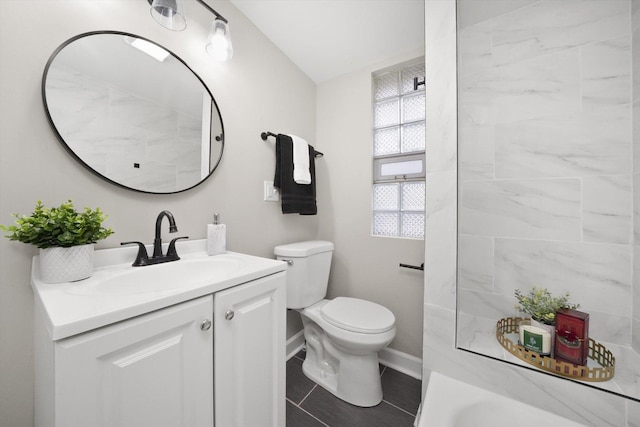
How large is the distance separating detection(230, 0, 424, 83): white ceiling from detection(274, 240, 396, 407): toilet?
137 cm

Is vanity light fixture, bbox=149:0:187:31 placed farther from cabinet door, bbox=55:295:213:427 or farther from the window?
the window

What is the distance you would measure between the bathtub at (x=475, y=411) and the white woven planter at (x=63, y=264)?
1176 millimetres

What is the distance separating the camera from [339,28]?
56.1 inches

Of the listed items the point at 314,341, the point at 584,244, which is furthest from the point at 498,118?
the point at 314,341

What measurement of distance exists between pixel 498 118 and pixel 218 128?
1488 mm

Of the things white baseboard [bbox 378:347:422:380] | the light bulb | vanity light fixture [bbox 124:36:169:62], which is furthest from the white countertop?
white baseboard [bbox 378:347:422:380]

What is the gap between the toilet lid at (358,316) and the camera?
3.87 feet

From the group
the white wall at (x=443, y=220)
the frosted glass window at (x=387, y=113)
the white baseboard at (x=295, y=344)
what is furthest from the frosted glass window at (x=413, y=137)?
the white baseboard at (x=295, y=344)

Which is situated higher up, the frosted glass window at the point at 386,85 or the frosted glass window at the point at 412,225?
the frosted glass window at the point at 386,85

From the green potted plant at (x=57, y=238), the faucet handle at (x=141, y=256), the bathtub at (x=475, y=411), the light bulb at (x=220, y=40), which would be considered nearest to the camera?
the green potted plant at (x=57, y=238)

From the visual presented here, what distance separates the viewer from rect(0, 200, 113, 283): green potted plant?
0.62 m

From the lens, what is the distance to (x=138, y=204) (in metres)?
0.94

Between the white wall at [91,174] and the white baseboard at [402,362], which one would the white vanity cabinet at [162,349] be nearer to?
the white wall at [91,174]

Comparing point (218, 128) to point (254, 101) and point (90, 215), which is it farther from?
point (90, 215)
